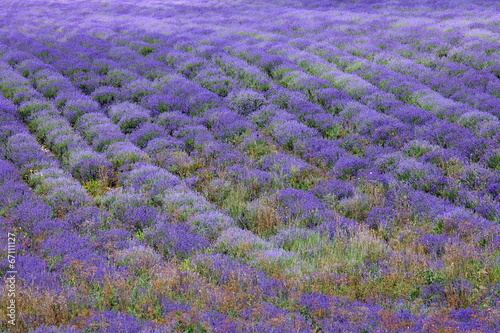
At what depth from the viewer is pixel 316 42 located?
70.1 ft

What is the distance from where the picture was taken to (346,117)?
1340 centimetres

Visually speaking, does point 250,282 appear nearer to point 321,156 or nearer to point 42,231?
point 42,231

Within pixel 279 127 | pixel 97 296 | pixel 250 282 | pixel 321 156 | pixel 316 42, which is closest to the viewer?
pixel 97 296


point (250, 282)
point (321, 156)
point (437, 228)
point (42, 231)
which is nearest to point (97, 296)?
point (250, 282)

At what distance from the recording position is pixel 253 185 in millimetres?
9938

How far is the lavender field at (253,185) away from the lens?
19.4 feet

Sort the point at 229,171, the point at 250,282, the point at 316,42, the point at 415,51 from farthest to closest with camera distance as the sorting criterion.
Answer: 1. the point at 316,42
2. the point at 415,51
3. the point at 229,171
4. the point at 250,282

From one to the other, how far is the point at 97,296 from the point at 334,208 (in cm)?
471

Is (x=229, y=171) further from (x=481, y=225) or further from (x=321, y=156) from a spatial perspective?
(x=481, y=225)

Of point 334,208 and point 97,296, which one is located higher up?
point 97,296

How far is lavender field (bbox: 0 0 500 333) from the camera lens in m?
5.93

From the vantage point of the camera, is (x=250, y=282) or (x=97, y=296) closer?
(x=97, y=296)

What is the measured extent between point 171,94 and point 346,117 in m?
5.61

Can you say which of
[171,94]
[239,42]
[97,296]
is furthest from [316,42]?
[97,296]
